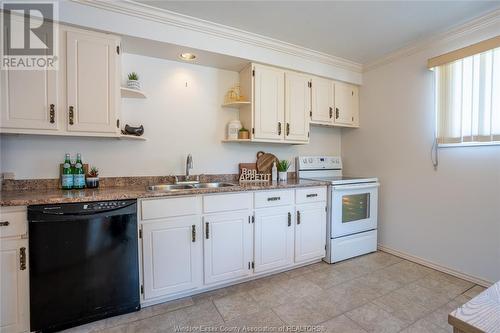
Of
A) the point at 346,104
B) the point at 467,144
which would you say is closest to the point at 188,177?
the point at 346,104

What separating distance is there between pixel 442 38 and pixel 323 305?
287 cm

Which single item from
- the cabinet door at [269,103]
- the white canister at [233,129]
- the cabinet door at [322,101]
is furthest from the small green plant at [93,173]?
the cabinet door at [322,101]

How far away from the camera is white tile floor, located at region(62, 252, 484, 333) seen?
1.75 meters

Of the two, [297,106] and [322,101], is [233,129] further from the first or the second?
[322,101]

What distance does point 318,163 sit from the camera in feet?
11.3

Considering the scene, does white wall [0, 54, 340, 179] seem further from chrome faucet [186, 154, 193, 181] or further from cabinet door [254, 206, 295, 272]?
cabinet door [254, 206, 295, 272]

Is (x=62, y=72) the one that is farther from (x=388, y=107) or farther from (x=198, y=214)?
(x=388, y=107)

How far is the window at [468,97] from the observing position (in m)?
2.17

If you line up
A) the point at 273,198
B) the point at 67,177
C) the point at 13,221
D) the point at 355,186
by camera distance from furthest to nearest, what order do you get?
the point at 355,186
the point at 273,198
the point at 67,177
the point at 13,221

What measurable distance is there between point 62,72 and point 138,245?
1.49 meters

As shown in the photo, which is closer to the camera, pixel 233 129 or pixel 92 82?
pixel 92 82

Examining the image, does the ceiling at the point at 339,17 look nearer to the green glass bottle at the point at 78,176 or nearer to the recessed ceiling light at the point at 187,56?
the recessed ceiling light at the point at 187,56

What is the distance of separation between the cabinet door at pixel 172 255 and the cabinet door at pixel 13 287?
0.72 m

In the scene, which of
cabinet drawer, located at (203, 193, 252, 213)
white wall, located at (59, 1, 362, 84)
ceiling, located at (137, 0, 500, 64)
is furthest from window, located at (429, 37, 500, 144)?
cabinet drawer, located at (203, 193, 252, 213)
